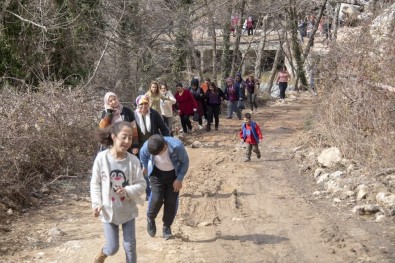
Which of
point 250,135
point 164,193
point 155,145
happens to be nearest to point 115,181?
point 155,145

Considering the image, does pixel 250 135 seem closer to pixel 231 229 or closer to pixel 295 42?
pixel 231 229

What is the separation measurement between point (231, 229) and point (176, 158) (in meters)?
1.44

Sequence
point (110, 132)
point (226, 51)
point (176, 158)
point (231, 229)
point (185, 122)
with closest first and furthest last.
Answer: point (110, 132) < point (176, 158) < point (231, 229) < point (185, 122) < point (226, 51)

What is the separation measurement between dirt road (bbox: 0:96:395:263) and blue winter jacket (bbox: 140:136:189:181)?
0.91 meters

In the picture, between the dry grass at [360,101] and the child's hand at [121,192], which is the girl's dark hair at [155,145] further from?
the dry grass at [360,101]

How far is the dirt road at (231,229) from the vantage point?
6232 millimetres

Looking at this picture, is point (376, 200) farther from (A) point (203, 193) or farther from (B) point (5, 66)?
(B) point (5, 66)

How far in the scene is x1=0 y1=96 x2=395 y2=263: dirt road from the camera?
6232 millimetres

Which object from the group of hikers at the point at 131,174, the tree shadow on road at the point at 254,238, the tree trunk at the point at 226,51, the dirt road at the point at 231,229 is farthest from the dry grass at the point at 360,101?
the tree trunk at the point at 226,51

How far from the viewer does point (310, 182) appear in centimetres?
991

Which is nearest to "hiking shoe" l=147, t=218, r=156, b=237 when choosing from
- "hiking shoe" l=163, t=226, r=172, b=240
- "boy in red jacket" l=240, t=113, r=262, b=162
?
"hiking shoe" l=163, t=226, r=172, b=240

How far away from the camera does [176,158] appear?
6.37 metres

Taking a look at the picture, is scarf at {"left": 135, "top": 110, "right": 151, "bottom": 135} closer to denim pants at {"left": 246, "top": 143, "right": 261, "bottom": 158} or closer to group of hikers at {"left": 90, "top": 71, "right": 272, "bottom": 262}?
group of hikers at {"left": 90, "top": 71, "right": 272, "bottom": 262}

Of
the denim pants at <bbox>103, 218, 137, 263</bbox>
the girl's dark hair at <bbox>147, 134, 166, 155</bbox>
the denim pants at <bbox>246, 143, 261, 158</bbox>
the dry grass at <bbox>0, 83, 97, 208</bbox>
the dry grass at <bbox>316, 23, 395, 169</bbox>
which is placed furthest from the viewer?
the denim pants at <bbox>246, 143, 261, 158</bbox>
